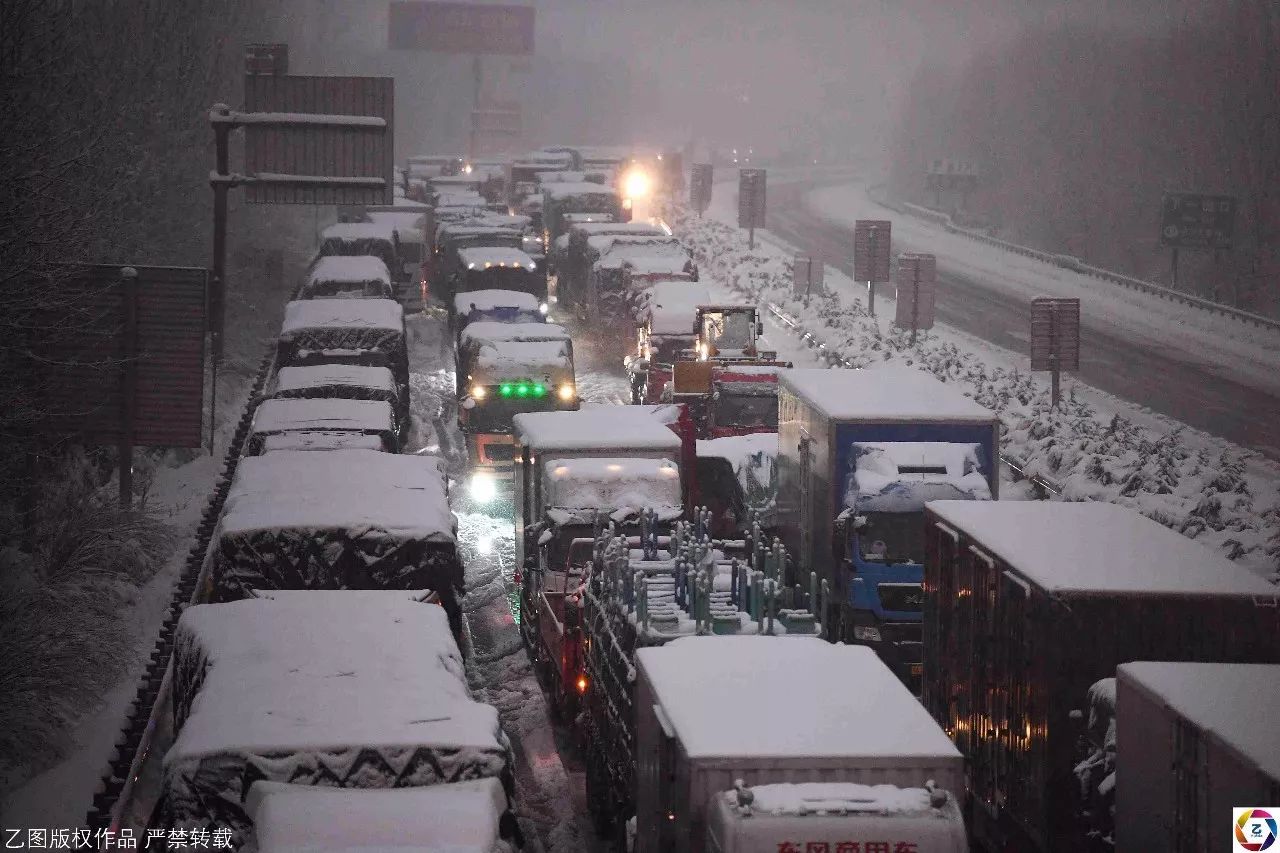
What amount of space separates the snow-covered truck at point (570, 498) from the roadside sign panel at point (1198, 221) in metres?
39.9

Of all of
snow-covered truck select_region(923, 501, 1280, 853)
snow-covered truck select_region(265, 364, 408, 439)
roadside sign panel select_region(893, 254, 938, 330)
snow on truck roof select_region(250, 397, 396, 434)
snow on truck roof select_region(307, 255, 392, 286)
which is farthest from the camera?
roadside sign panel select_region(893, 254, 938, 330)

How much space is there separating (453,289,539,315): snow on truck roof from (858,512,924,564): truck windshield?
18.6 metres

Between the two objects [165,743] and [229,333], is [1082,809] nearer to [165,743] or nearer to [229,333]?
[165,743]

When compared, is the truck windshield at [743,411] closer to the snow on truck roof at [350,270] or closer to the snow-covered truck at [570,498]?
the snow-covered truck at [570,498]

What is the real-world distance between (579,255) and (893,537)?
97.5 feet

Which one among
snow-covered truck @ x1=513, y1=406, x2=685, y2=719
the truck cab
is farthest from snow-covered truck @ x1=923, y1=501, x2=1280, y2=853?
the truck cab

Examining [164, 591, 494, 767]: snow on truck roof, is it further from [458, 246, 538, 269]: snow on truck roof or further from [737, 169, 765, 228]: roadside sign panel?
[737, 169, 765, 228]: roadside sign panel

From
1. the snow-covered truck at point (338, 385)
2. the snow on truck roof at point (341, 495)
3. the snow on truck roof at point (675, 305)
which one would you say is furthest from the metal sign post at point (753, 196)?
the snow on truck roof at point (341, 495)

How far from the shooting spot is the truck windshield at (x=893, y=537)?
1709 cm

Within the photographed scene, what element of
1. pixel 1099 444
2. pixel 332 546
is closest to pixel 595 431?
pixel 332 546

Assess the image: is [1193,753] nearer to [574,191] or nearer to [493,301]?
[493,301]

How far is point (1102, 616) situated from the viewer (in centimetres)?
1130

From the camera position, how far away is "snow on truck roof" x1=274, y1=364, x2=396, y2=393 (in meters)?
25.3

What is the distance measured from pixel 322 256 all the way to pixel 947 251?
35.2m
